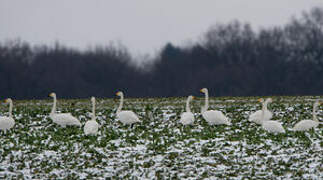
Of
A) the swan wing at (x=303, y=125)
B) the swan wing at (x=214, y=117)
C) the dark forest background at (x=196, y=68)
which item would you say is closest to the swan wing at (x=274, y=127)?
the swan wing at (x=303, y=125)

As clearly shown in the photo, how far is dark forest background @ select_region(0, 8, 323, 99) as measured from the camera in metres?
66.4

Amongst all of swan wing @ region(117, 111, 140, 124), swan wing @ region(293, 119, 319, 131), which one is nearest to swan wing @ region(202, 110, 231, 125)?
swan wing @ region(117, 111, 140, 124)

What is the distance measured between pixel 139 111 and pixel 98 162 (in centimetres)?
845

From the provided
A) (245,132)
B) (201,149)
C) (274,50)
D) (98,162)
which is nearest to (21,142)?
(98,162)

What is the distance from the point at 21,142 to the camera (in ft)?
71.7

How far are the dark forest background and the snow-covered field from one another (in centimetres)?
3995

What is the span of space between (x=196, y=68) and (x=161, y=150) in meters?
51.8

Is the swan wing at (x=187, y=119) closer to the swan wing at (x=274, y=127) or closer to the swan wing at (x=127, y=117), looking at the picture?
the swan wing at (x=127, y=117)

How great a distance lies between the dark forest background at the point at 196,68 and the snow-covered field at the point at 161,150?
3995cm

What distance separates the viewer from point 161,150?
2066 centimetres

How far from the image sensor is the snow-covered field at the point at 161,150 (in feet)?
61.0

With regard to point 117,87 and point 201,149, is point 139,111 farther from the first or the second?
point 117,87

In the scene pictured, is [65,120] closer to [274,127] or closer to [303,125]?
[274,127]

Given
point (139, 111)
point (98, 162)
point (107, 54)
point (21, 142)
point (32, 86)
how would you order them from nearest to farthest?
1. point (98, 162)
2. point (21, 142)
3. point (139, 111)
4. point (32, 86)
5. point (107, 54)
